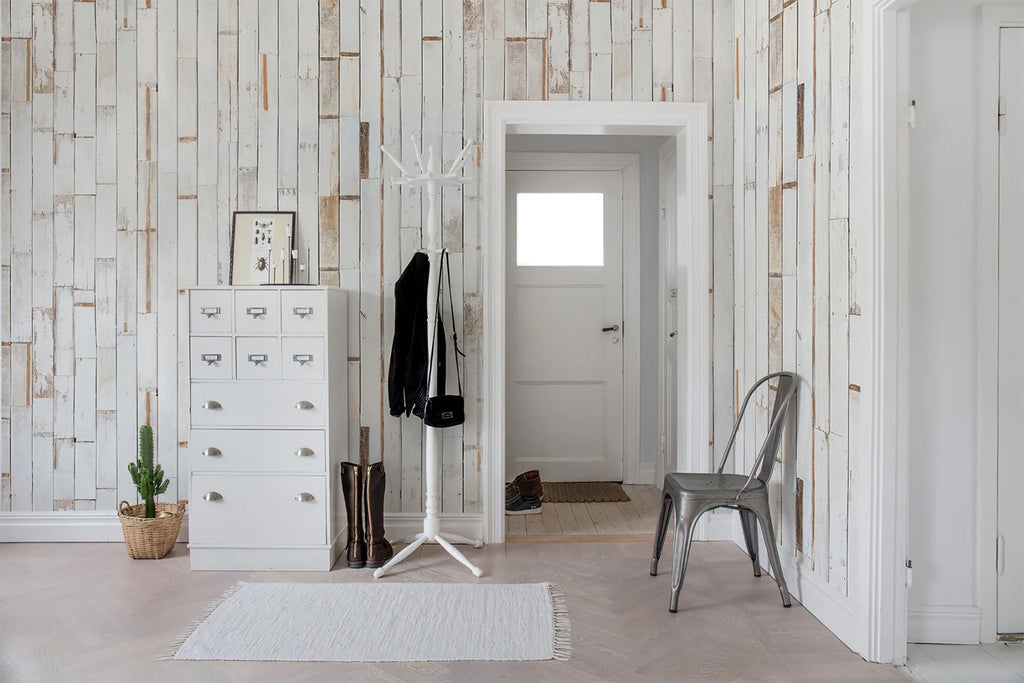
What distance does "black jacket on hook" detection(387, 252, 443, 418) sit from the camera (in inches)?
135

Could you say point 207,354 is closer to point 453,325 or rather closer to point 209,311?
point 209,311

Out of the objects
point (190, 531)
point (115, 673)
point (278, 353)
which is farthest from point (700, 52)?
point (115, 673)

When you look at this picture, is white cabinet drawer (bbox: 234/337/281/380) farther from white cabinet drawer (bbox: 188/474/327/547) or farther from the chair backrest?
the chair backrest

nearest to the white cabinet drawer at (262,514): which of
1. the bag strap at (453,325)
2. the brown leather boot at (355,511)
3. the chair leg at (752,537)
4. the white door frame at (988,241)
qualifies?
the brown leather boot at (355,511)

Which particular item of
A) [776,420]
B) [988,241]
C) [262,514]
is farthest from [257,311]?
[988,241]

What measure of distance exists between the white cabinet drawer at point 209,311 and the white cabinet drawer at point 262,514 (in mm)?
632

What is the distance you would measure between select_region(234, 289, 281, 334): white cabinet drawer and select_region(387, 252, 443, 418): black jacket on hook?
1.69ft

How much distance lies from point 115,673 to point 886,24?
3127 millimetres

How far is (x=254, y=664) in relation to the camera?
2445 mm

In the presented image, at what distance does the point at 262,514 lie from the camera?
3322 millimetres

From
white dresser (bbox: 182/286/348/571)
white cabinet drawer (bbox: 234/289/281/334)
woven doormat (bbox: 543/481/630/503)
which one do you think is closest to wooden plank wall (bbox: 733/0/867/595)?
woven doormat (bbox: 543/481/630/503)

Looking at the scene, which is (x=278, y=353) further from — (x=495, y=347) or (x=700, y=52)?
(x=700, y=52)

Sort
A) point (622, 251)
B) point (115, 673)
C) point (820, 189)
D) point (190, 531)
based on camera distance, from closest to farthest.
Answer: point (115, 673) → point (820, 189) → point (190, 531) → point (622, 251)

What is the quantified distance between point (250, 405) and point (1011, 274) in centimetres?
291
